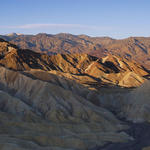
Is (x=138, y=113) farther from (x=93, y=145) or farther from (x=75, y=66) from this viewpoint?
(x=75, y=66)

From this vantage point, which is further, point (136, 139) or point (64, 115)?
point (64, 115)

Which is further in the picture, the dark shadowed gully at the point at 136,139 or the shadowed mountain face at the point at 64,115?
the dark shadowed gully at the point at 136,139

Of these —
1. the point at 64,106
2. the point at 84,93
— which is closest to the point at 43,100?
the point at 64,106

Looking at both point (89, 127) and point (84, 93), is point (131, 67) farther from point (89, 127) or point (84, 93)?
point (89, 127)

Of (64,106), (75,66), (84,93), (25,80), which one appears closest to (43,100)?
(64,106)

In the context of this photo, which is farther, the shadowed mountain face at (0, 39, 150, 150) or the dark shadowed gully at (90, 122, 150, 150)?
the dark shadowed gully at (90, 122, 150, 150)

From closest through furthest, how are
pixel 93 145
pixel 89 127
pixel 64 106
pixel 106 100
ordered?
pixel 93 145 < pixel 89 127 < pixel 64 106 < pixel 106 100

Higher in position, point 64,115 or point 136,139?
point 64,115

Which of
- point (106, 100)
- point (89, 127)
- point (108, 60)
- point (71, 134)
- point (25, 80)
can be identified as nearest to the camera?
point (71, 134)

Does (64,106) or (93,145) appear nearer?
(93,145)

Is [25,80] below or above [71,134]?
above
